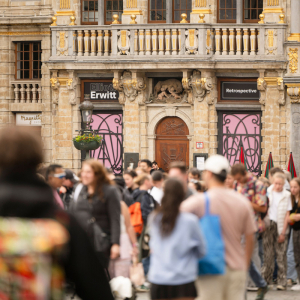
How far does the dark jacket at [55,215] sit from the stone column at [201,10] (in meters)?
19.3

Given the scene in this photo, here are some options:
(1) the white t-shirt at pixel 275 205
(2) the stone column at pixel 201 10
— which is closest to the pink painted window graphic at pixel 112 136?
(2) the stone column at pixel 201 10

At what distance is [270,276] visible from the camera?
10.3 meters

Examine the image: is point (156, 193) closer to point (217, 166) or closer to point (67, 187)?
point (67, 187)

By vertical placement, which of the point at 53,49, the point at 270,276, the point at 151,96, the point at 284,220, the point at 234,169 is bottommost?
the point at 270,276

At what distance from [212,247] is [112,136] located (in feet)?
57.5

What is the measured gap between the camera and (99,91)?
22.4 metres

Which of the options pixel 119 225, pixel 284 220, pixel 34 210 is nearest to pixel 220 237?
pixel 119 225

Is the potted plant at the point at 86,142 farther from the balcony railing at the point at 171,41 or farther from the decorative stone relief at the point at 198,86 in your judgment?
the decorative stone relief at the point at 198,86

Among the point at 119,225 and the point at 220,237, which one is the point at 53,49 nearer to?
the point at 119,225

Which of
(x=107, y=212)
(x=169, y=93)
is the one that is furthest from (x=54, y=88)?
(x=107, y=212)

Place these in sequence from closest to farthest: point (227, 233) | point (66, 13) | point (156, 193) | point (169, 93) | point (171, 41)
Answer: point (227, 233)
point (156, 193)
point (171, 41)
point (169, 93)
point (66, 13)

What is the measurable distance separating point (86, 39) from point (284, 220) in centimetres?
1316

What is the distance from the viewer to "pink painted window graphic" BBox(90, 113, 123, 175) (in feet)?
73.6

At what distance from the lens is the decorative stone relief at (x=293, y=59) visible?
66.5 ft
